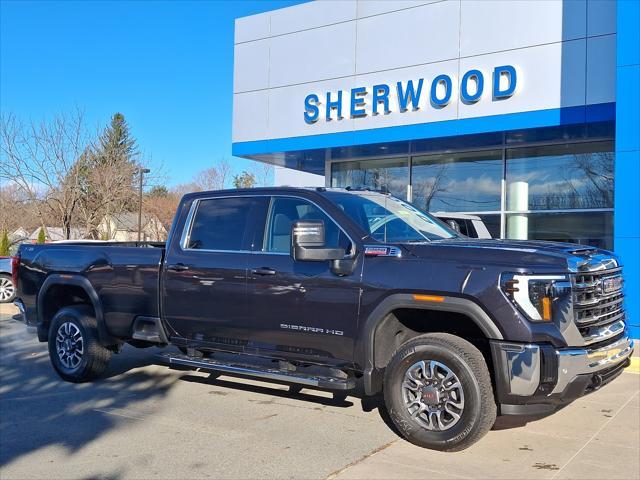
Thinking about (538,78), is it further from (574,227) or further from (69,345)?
(69,345)

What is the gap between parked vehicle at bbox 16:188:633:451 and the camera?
4277mm

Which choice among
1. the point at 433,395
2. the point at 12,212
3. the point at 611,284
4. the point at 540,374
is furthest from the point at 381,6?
the point at 12,212

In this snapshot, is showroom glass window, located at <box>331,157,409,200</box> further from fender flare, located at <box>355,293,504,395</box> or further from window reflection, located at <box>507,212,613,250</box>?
fender flare, located at <box>355,293,504,395</box>

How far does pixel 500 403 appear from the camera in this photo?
4.41 metres

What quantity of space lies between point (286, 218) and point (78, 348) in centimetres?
310

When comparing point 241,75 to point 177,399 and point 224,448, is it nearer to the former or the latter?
point 177,399

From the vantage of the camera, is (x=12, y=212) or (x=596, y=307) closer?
(x=596, y=307)

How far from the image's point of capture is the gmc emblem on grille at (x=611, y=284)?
464 centimetres

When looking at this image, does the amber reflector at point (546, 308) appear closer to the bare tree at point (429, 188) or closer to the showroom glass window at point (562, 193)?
the showroom glass window at point (562, 193)

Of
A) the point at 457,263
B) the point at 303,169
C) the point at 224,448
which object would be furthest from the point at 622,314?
the point at 303,169

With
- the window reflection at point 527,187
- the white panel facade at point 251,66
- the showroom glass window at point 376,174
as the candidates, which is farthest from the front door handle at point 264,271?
the white panel facade at point 251,66

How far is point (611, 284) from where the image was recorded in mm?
4762

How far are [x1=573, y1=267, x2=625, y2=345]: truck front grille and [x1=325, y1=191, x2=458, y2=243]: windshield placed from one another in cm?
137

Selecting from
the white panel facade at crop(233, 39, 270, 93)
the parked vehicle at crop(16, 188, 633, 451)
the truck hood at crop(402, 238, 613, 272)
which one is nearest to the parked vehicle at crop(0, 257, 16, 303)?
the white panel facade at crop(233, 39, 270, 93)
